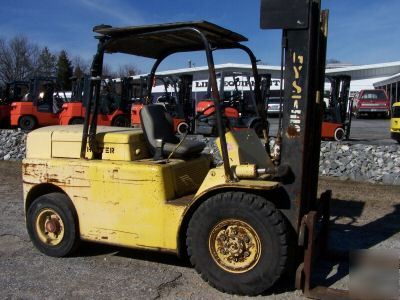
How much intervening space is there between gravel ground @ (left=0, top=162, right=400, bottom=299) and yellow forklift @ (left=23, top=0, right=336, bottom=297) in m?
0.24

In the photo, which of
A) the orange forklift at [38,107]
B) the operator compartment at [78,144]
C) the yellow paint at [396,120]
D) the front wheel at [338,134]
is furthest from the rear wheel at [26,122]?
the operator compartment at [78,144]

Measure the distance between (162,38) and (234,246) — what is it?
2.35 meters

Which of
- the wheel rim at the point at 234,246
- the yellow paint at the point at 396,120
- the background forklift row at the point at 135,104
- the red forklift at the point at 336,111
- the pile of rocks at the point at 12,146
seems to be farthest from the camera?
the yellow paint at the point at 396,120

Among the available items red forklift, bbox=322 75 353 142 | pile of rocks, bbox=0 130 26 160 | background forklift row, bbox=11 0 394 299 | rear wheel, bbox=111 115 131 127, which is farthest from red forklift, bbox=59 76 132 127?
background forklift row, bbox=11 0 394 299

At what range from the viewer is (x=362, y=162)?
34.4 feet

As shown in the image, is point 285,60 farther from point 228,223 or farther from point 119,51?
point 119,51

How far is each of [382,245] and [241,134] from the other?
232 centimetres

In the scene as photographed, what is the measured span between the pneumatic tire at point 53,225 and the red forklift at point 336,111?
11.8m

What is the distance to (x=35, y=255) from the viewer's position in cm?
574

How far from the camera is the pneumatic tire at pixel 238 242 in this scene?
4.30 meters

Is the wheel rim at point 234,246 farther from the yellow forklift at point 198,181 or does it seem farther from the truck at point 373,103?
the truck at point 373,103

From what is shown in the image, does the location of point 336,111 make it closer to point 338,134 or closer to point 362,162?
point 338,134

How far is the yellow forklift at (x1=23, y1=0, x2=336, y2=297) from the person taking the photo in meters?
4.40

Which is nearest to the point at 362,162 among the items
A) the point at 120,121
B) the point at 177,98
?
the point at 177,98
